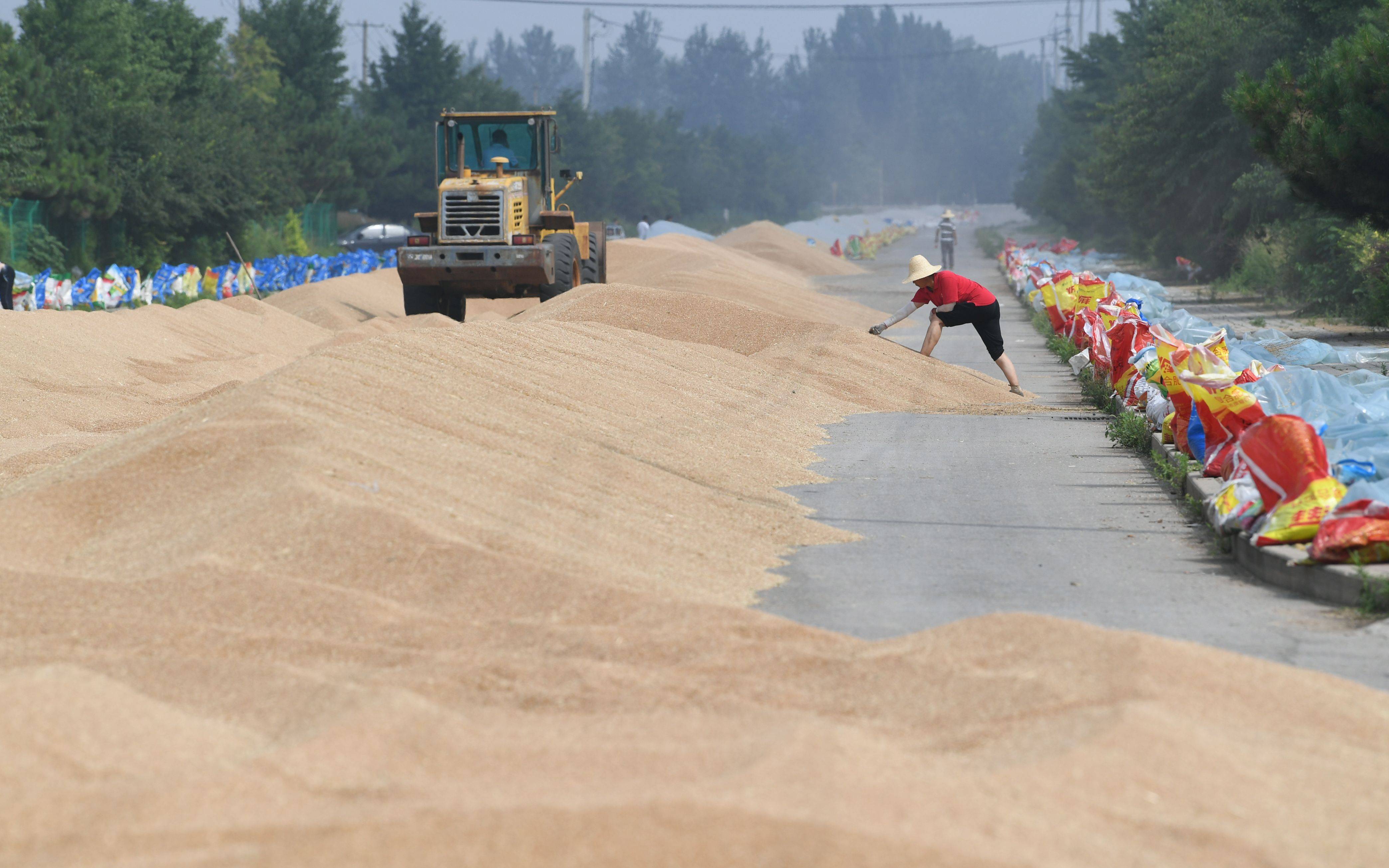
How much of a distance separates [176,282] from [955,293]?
18.1m

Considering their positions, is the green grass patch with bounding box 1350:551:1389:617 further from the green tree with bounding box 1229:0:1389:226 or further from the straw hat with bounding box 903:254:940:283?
the green tree with bounding box 1229:0:1389:226

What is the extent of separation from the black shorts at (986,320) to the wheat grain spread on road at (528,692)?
6.18 m

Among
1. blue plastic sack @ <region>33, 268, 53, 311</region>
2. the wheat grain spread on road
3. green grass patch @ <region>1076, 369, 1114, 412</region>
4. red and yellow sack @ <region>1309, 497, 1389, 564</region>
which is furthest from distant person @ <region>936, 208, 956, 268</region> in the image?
red and yellow sack @ <region>1309, 497, 1389, 564</region>

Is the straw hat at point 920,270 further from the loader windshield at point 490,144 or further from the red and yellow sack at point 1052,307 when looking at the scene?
the loader windshield at point 490,144

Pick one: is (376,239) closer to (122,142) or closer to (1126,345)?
(122,142)

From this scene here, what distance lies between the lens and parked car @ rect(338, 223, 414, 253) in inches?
2249

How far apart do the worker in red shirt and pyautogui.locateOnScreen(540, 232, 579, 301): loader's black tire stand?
7.11m

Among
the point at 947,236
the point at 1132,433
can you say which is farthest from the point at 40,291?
the point at 947,236

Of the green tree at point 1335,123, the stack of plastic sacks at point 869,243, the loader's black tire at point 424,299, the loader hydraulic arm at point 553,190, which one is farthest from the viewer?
the stack of plastic sacks at point 869,243

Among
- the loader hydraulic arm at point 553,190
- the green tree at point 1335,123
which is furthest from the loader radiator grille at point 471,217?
the green tree at point 1335,123

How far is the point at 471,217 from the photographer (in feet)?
69.1

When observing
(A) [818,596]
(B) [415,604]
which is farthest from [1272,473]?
(B) [415,604]

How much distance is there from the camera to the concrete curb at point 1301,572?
21.6 feet

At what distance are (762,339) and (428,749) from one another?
14.2 m
